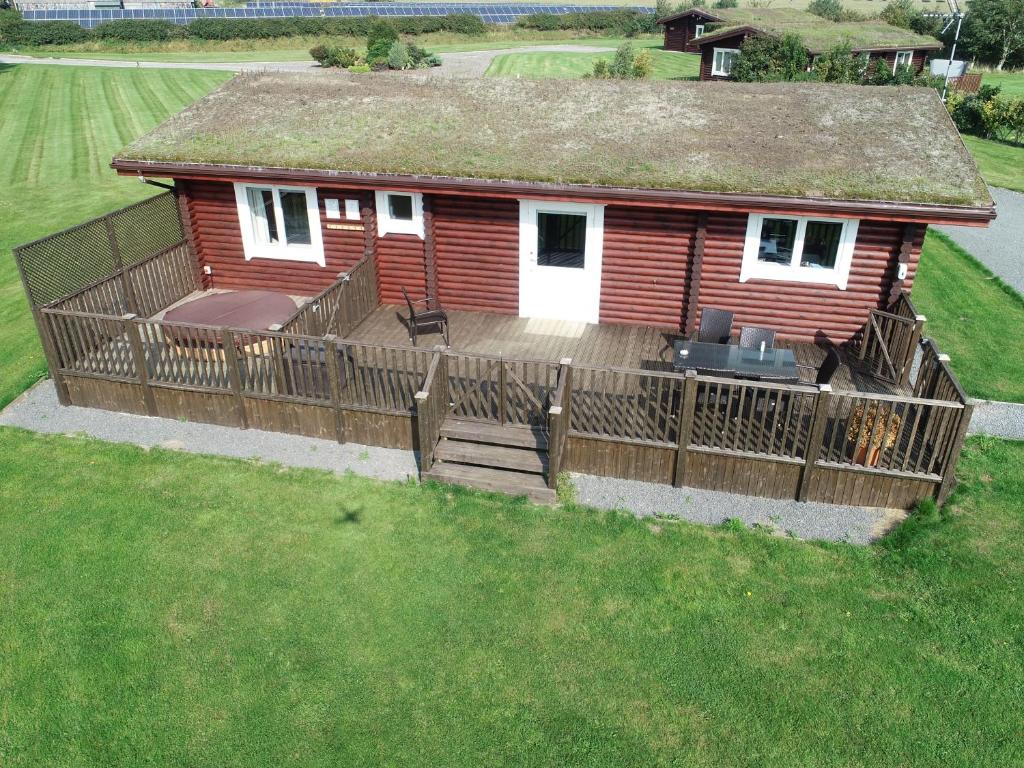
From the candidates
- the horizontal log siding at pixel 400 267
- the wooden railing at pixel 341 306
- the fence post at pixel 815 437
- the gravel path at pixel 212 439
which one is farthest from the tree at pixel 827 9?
the gravel path at pixel 212 439

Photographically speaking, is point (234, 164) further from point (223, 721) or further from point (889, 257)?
point (889, 257)

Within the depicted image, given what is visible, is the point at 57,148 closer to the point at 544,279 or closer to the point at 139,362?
the point at 139,362

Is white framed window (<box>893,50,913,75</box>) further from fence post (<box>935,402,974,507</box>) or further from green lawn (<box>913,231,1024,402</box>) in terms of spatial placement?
fence post (<box>935,402,974,507</box>)

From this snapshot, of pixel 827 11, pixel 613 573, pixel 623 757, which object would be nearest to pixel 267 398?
pixel 613 573

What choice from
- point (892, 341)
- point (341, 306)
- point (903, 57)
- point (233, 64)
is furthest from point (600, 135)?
point (233, 64)

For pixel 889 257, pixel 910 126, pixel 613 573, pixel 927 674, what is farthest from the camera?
pixel 910 126

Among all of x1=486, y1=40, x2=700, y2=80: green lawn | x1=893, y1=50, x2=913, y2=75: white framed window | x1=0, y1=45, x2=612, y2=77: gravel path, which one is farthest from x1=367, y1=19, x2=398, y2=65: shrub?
x1=893, y1=50, x2=913, y2=75: white framed window
